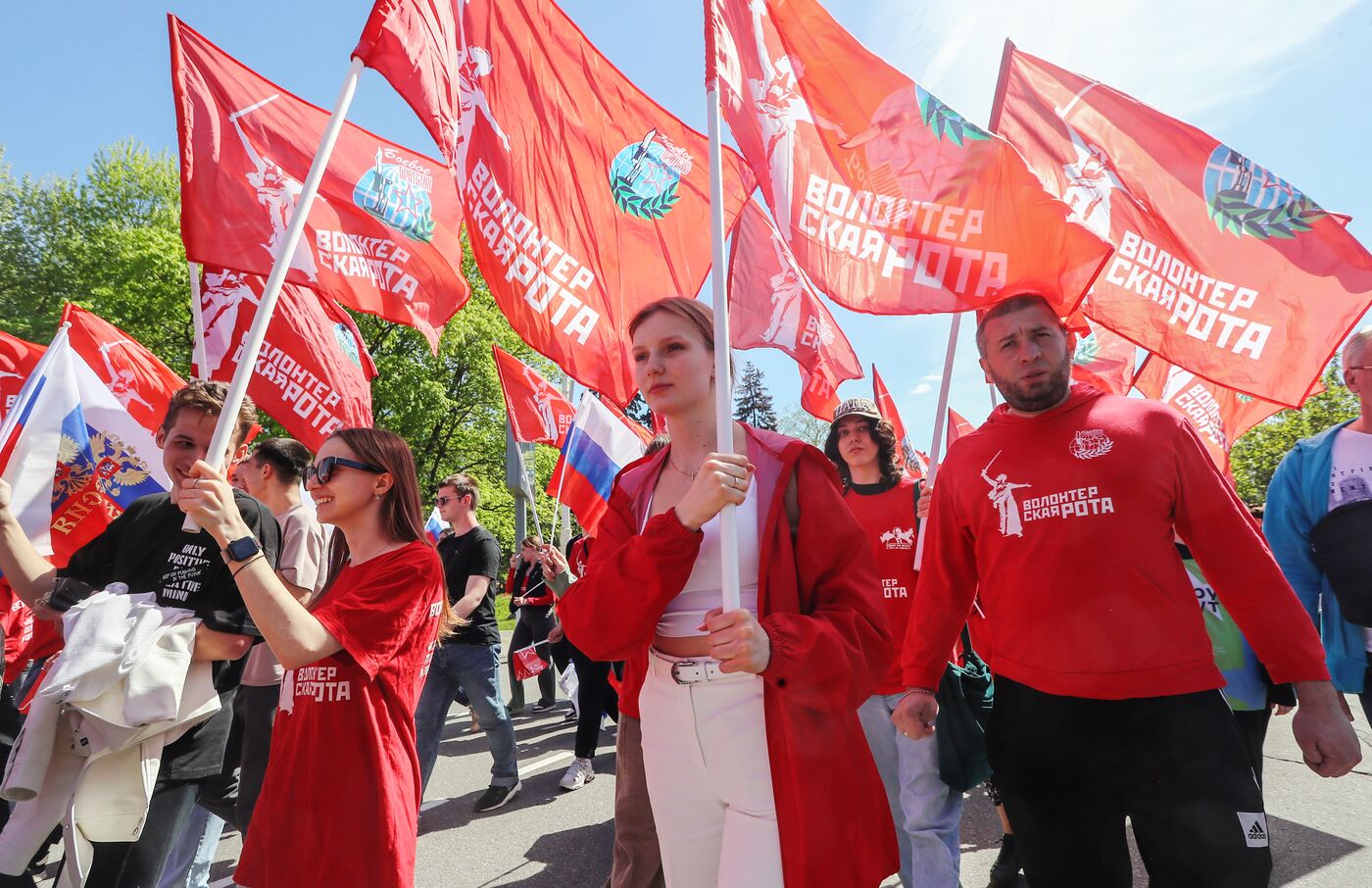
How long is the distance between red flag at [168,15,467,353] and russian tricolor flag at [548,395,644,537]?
1.83m

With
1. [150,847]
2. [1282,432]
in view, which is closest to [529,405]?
[150,847]

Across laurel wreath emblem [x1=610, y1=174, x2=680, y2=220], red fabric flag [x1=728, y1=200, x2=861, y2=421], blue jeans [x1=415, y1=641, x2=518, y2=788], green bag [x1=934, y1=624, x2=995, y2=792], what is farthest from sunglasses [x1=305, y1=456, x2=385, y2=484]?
red fabric flag [x1=728, y1=200, x2=861, y2=421]

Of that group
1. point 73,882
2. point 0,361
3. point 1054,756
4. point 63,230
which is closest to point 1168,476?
point 1054,756

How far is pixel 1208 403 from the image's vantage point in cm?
614

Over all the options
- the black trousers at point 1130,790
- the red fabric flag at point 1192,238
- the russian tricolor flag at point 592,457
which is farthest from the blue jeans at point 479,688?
the red fabric flag at point 1192,238

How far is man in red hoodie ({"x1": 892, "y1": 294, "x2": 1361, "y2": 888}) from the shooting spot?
1989 mm

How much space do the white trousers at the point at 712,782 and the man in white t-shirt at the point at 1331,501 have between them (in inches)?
102

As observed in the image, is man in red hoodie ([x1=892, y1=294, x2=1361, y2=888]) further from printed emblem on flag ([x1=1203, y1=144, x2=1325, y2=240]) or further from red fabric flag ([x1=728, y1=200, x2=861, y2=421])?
red fabric flag ([x1=728, y1=200, x2=861, y2=421])

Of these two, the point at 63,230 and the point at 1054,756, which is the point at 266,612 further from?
the point at 63,230

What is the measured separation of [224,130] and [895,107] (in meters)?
3.48

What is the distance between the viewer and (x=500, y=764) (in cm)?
551

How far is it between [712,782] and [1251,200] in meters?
3.45

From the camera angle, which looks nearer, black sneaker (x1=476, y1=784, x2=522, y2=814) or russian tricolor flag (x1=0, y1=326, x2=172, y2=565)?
russian tricolor flag (x1=0, y1=326, x2=172, y2=565)

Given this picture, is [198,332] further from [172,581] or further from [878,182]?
[878,182]
